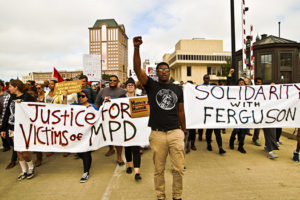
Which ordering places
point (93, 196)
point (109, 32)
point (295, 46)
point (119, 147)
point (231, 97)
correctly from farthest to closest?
point (109, 32) → point (295, 46) → point (231, 97) → point (119, 147) → point (93, 196)

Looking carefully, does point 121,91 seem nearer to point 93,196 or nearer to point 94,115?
point 94,115

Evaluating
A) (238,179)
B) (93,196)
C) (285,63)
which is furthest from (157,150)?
(285,63)

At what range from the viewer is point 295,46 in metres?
31.6

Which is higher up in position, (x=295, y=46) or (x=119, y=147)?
(x=295, y=46)

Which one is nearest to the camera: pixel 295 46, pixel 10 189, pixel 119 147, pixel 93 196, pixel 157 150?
pixel 157 150

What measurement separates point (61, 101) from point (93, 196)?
107 inches

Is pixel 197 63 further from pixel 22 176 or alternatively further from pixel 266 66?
pixel 22 176

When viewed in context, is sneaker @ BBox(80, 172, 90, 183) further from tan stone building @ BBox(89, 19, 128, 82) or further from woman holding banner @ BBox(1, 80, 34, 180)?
tan stone building @ BBox(89, 19, 128, 82)

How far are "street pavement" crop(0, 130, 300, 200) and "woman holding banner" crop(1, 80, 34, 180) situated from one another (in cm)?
20

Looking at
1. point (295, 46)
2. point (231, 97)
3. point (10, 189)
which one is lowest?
point (10, 189)

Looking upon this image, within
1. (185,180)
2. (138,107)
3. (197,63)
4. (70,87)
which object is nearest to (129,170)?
(185,180)

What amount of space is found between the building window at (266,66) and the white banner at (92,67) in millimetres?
31996

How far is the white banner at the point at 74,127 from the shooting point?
367cm

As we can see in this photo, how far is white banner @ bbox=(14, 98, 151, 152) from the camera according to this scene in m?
3.67
